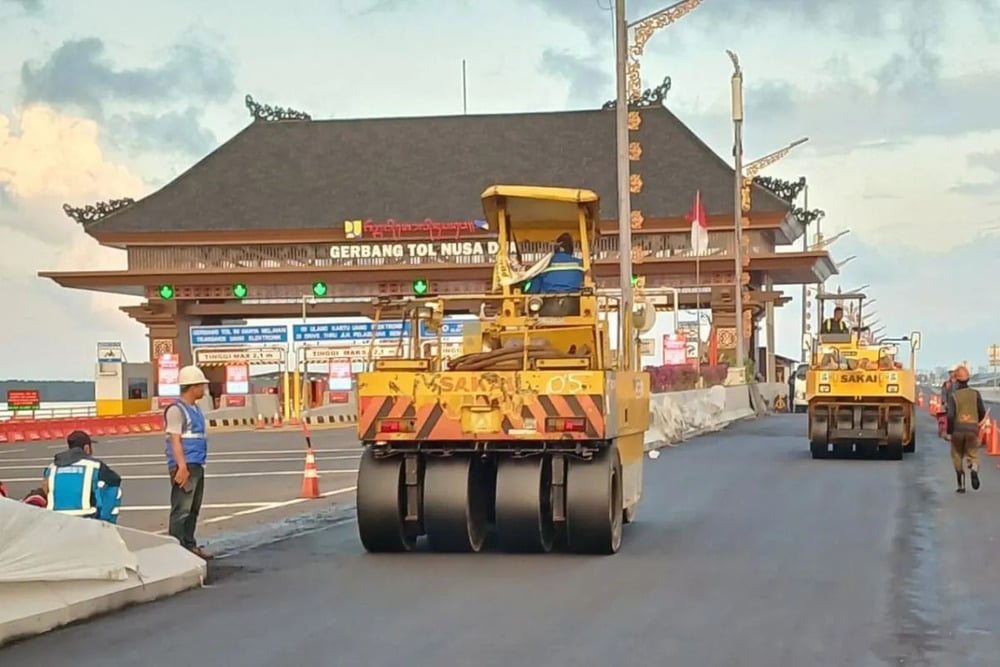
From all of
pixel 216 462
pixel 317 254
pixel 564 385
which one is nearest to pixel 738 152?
pixel 317 254

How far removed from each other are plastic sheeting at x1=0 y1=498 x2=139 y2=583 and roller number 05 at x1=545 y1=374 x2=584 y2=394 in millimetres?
4089

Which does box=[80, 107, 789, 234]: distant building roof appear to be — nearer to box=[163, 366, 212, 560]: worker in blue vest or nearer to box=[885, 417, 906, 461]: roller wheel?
box=[885, 417, 906, 461]: roller wheel

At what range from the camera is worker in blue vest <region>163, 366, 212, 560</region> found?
42.7ft

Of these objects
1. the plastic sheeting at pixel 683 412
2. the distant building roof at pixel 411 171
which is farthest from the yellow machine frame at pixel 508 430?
the distant building roof at pixel 411 171

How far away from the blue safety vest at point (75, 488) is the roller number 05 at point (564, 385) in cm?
406

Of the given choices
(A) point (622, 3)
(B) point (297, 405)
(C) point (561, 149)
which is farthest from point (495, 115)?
(A) point (622, 3)

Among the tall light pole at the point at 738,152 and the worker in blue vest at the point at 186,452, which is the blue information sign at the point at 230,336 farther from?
the worker in blue vest at the point at 186,452

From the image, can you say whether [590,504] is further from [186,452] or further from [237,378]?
[237,378]

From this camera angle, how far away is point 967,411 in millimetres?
20375

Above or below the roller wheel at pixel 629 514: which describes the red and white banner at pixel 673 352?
above

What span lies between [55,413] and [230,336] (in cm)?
920

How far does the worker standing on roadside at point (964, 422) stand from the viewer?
20344 millimetres

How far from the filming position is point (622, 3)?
29234 mm

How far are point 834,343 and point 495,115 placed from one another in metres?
40.6
